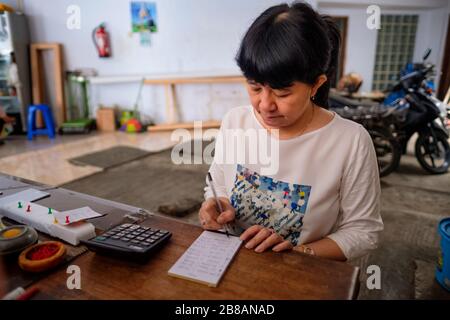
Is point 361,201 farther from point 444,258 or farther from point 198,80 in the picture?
point 198,80

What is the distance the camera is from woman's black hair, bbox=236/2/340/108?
788mm

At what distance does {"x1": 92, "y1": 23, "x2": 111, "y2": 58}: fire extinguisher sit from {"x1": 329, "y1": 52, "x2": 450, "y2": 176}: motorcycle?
402 centimetres

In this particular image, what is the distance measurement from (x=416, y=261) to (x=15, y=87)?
6132 mm

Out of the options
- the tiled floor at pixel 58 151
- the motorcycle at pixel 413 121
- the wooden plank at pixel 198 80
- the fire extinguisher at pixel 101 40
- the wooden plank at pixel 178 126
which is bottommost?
the tiled floor at pixel 58 151

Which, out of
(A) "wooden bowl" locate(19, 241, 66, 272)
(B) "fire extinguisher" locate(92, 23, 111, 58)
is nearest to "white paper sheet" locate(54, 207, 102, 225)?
(A) "wooden bowl" locate(19, 241, 66, 272)

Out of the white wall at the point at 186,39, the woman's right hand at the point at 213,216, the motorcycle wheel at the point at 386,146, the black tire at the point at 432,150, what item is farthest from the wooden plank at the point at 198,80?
the woman's right hand at the point at 213,216

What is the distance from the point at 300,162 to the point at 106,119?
211 inches

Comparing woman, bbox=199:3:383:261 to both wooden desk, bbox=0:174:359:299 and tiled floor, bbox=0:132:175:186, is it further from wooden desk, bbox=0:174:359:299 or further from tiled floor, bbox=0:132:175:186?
tiled floor, bbox=0:132:175:186

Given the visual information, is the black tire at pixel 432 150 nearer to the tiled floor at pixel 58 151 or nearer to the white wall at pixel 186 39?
the white wall at pixel 186 39

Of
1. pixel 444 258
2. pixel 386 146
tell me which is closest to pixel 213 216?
pixel 444 258

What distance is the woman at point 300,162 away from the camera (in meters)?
0.80

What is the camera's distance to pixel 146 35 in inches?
220

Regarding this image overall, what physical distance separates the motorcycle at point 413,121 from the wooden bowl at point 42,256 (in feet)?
10.2
